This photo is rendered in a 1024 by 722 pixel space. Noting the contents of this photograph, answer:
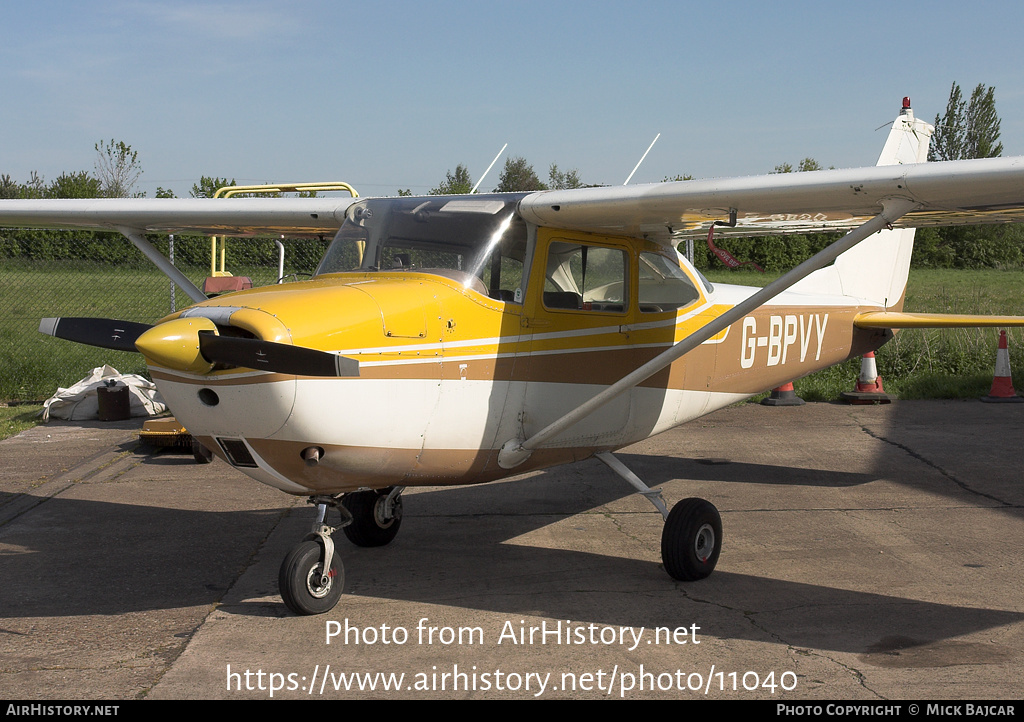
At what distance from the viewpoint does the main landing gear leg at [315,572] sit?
14.8 ft

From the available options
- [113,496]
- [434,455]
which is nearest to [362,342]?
[434,455]

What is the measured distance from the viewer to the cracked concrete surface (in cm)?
386

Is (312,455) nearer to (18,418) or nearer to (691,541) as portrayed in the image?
(691,541)

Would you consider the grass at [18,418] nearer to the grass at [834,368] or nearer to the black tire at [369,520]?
the grass at [834,368]

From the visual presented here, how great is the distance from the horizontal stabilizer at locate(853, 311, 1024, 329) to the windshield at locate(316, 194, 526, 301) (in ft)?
13.7

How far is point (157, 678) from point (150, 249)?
389cm

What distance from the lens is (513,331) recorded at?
4.88 meters

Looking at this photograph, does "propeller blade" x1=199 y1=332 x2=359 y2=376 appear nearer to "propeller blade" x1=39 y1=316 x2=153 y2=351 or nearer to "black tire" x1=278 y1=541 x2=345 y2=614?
A: "propeller blade" x1=39 y1=316 x2=153 y2=351

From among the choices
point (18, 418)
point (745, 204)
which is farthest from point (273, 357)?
point (18, 418)

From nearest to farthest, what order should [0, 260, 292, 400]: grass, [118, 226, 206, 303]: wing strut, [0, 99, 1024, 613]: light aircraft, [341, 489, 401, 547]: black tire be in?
[0, 99, 1024, 613]: light aircraft, [341, 489, 401, 547]: black tire, [118, 226, 206, 303]: wing strut, [0, 260, 292, 400]: grass

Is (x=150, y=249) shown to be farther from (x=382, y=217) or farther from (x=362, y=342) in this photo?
(x=362, y=342)

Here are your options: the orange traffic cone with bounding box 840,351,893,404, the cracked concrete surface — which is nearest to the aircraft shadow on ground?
the cracked concrete surface

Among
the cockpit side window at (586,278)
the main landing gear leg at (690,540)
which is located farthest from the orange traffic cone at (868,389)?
the cockpit side window at (586,278)

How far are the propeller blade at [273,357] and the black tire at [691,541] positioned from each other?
2.25 metres
